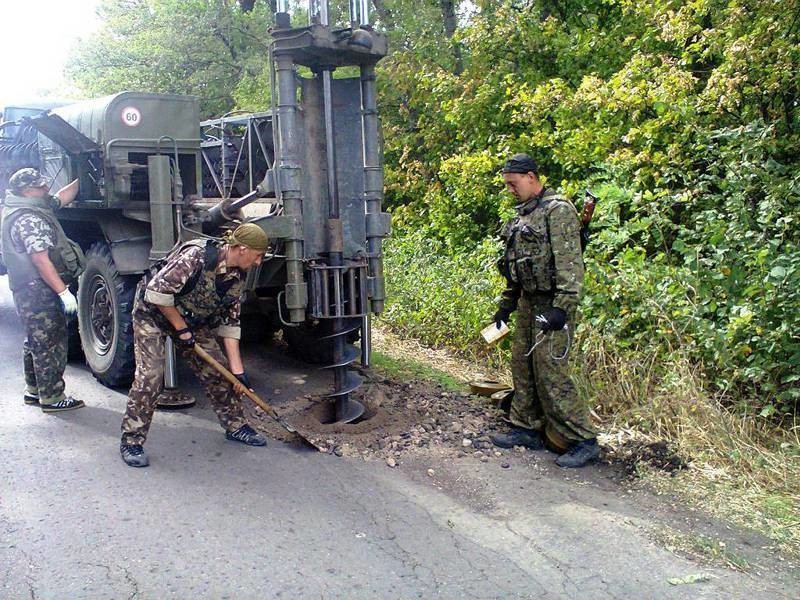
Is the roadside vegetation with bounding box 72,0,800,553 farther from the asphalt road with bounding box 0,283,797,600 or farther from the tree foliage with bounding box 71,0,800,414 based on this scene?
the asphalt road with bounding box 0,283,797,600

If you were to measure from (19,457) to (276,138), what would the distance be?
8.57 feet

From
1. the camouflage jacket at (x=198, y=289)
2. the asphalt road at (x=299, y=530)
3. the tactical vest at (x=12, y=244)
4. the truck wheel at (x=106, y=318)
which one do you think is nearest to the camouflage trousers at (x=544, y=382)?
the asphalt road at (x=299, y=530)

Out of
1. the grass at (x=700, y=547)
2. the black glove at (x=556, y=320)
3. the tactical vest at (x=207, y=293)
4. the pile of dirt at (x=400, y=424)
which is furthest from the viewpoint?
the pile of dirt at (x=400, y=424)

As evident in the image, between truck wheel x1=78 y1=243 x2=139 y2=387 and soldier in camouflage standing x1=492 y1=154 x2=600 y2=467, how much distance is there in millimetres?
3072

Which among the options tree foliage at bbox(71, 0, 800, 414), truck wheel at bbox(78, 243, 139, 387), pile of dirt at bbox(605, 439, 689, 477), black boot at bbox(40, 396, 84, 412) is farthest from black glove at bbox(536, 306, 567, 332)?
black boot at bbox(40, 396, 84, 412)

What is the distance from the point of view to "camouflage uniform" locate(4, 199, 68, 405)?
220 inches

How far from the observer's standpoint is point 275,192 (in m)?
5.26

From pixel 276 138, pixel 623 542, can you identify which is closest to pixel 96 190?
pixel 276 138

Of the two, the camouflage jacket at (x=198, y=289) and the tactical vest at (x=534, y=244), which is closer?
the camouflage jacket at (x=198, y=289)

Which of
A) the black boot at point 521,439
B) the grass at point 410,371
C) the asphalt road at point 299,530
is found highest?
the grass at point 410,371

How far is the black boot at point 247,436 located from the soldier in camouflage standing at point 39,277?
57.4 inches

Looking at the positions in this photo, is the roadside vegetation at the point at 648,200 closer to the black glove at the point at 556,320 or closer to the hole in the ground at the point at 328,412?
the black glove at the point at 556,320

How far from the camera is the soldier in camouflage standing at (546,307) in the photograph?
463 cm

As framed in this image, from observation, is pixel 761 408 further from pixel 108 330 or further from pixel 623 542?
pixel 108 330
